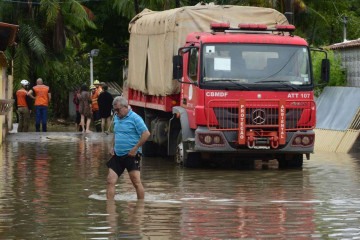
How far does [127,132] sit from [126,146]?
204 mm

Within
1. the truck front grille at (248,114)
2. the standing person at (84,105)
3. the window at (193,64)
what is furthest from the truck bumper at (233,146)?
the standing person at (84,105)

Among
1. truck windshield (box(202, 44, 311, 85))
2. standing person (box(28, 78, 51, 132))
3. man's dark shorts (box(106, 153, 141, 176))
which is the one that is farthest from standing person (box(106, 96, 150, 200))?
standing person (box(28, 78, 51, 132))

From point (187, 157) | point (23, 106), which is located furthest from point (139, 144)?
point (23, 106)

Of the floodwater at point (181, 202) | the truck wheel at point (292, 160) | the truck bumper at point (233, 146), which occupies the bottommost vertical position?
the floodwater at point (181, 202)

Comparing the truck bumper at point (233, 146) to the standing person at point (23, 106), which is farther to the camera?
the standing person at point (23, 106)

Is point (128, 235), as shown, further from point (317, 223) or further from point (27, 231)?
point (317, 223)

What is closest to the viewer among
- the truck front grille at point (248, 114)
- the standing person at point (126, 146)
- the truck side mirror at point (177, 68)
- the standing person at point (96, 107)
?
the standing person at point (126, 146)

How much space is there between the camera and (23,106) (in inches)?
1565

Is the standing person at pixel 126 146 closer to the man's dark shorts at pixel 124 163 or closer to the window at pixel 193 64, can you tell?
the man's dark shorts at pixel 124 163

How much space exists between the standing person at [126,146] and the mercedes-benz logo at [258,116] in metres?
6.44

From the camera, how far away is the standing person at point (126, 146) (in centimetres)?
1733

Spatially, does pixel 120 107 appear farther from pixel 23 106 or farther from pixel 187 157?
pixel 23 106

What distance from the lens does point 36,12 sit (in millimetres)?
52312

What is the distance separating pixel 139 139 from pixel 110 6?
40902 mm
